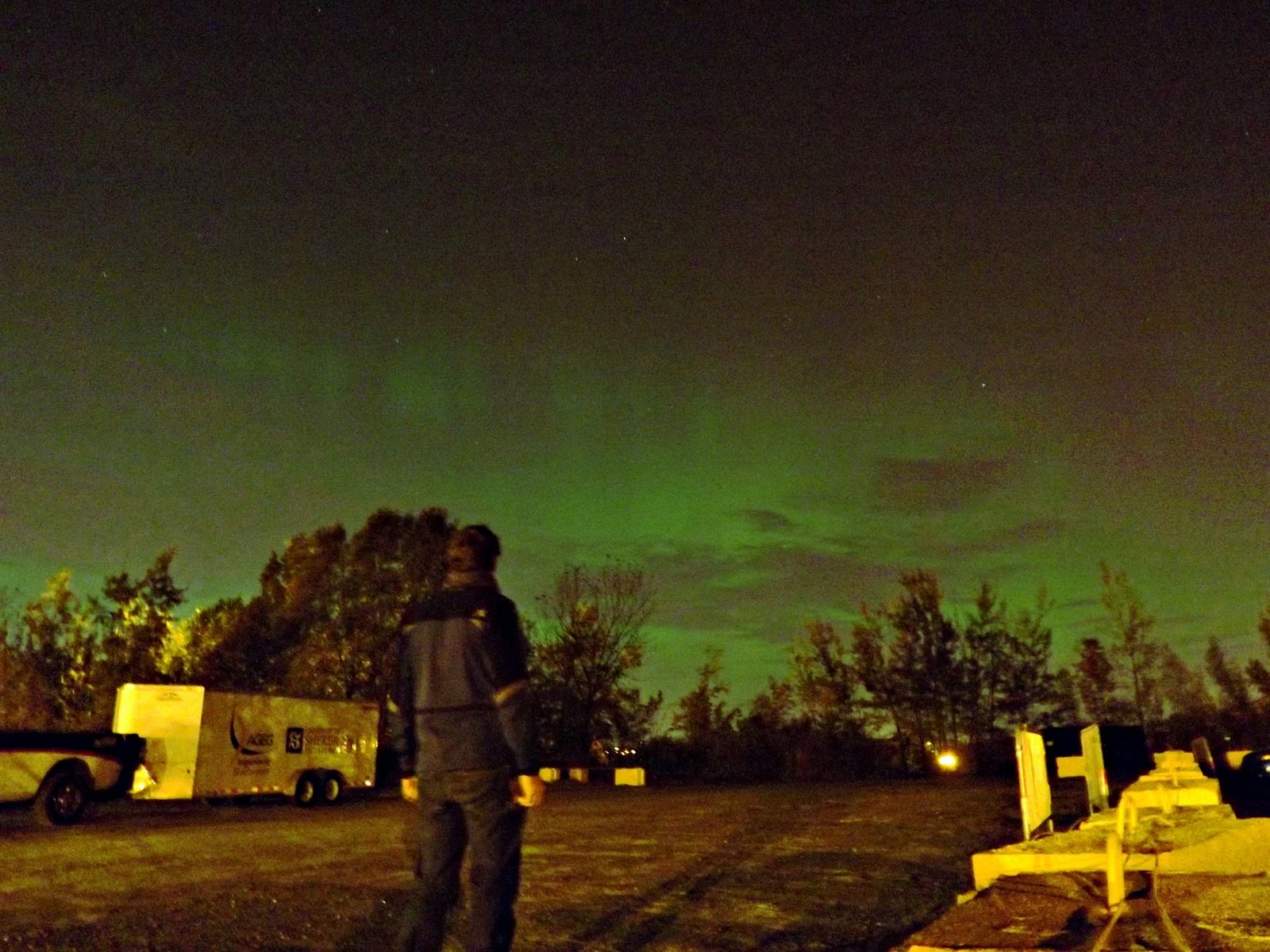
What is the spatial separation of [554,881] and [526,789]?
204 inches

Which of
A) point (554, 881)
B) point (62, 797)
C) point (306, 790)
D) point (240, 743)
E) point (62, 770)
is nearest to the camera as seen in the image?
point (554, 881)

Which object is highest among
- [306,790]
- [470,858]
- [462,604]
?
[462,604]

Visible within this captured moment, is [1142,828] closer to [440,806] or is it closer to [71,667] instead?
[440,806]

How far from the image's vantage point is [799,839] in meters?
13.0

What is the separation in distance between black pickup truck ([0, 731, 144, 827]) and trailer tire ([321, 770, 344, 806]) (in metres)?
6.46

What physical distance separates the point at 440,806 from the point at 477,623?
0.72 metres

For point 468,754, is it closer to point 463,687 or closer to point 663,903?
point 463,687

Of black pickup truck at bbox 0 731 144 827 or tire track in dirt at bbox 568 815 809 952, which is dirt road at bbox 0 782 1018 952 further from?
black pickup truck at bbox 0 731 144 827

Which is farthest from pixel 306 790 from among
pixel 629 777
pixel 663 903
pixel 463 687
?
pixel 463 687

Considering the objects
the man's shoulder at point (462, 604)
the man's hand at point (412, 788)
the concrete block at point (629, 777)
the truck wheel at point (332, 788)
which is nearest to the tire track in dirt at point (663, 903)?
the man's hand at point (412, 788)

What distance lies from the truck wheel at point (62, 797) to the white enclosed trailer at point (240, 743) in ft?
7.67

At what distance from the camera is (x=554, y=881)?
873 cm

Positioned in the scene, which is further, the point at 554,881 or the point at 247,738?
the point at 247,738

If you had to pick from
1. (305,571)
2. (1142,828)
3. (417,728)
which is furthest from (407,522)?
(417,728)
